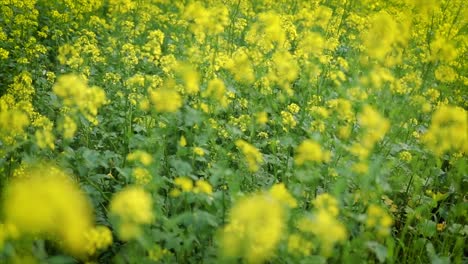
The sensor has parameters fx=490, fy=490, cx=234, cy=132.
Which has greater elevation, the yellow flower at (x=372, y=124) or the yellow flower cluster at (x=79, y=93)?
the yellow flower at (x=372, y=124)

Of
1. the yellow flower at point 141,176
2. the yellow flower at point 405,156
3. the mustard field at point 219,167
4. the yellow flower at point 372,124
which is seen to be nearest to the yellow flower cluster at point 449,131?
the mustard field at point 219,167

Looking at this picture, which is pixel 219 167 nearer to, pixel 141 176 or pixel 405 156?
pixel 141 176

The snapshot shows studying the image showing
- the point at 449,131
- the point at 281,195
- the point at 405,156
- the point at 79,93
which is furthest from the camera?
the point at 405,156

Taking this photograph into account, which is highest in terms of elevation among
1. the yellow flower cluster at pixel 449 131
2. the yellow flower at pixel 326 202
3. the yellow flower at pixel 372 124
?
the yellow flower cluster at pixel 449 131

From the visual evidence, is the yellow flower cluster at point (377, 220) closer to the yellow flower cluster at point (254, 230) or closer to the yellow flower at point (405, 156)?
the yellow flower cluster at point (254, 230)

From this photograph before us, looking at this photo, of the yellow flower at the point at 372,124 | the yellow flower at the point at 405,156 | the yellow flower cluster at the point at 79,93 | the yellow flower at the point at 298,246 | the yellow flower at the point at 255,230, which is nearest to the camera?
the yellow flower at the point at 255,230

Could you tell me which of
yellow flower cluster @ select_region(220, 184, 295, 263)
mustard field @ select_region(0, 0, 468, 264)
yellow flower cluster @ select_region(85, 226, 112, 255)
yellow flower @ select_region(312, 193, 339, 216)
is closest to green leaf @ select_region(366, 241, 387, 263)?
mustard field @ select_region(0, 0, 468, 264)

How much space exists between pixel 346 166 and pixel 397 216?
0.69m

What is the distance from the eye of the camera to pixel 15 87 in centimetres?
343

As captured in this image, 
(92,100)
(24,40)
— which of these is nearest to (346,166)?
(92,100)

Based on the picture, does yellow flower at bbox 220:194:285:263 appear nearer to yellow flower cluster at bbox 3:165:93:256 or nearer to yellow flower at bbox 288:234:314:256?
yellow flower at bbox 288:234:314:256

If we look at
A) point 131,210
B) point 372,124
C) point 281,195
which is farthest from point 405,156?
point 131,210

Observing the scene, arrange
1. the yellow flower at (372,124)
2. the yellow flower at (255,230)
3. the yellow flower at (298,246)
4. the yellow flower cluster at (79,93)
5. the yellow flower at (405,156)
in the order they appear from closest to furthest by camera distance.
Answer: the yellow flower at (255,230), the yellow flower at (298,246), the yellow flower cluster at (79,93), the yellow flower at (372,124), the yellow flower at (405,156)

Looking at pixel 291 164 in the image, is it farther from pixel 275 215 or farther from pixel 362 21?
pixel 362 21
